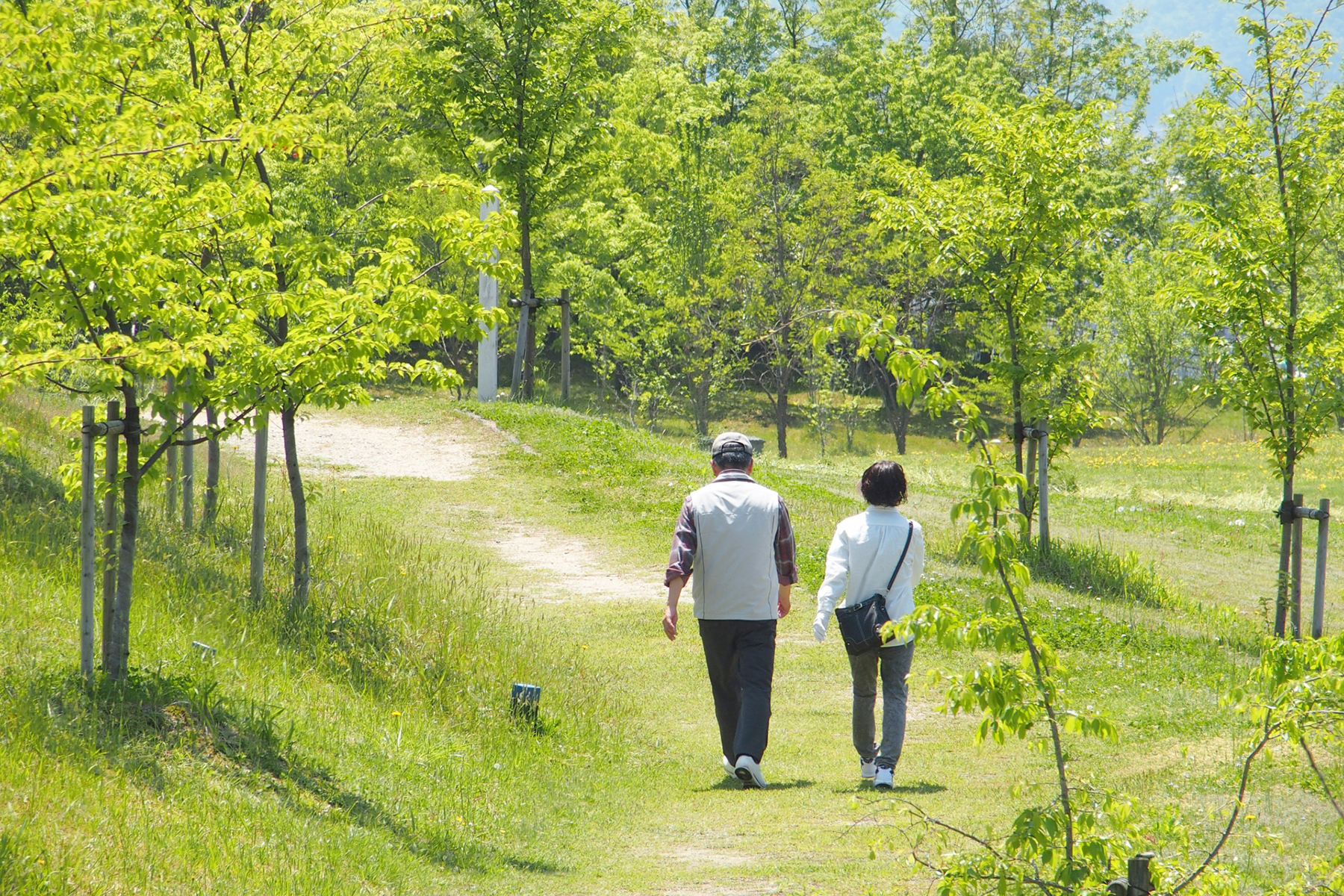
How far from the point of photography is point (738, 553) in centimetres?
666

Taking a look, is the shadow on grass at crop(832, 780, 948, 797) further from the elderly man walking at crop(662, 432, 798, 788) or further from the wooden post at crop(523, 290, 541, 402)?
the wooden post at crop(523, 290, 541, 402)

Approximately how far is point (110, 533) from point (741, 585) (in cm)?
345

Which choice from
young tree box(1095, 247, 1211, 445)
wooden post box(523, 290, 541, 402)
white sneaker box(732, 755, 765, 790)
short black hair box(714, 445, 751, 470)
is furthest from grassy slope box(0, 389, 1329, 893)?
young tree box(1095, 247, 1211, 445)

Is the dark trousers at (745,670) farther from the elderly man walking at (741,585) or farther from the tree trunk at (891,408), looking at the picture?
the tree trunk at (891,408)

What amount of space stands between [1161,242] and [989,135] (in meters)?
41.8

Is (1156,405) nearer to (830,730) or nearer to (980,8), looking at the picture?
(980,8)

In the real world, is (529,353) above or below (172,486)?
above

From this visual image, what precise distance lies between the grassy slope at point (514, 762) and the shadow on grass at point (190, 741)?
0.02 m

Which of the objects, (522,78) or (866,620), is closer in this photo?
(866,620)

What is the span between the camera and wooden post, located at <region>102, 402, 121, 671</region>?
5.95 m

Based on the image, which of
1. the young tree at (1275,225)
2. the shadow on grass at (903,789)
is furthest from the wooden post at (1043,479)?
the shadow on grass at (903,789)

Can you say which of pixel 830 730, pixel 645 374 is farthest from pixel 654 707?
pixel 645 374

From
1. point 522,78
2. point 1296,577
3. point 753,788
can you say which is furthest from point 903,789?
point 522,78

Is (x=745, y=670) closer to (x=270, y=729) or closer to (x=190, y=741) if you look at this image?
(x=270, y=729)
